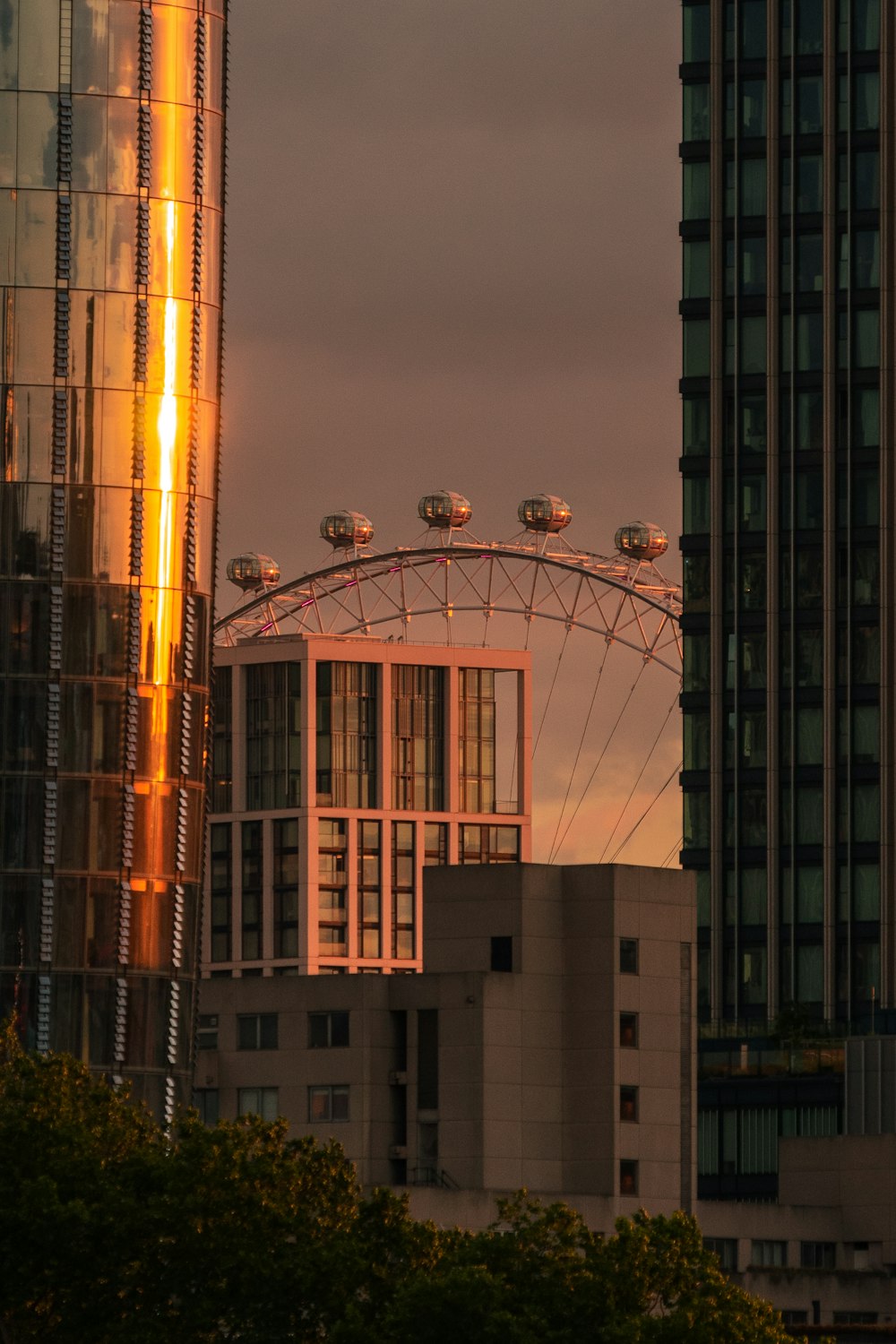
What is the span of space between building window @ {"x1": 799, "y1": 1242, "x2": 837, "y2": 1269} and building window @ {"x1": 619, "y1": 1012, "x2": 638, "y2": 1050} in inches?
1090

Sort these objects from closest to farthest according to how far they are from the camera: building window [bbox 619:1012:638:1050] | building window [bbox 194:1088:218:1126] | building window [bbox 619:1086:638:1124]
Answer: building window [bbox 619:1086:638:1124] < building window [bbox 619:1012:638:1050] < building window [bbox 194:1088:218:1126]

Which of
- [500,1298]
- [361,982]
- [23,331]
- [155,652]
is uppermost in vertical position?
[23,331]

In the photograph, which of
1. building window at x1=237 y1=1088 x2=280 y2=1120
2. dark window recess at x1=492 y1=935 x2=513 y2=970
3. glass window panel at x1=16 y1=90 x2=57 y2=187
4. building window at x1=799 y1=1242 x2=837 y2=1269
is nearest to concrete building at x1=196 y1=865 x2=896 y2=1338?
dark window recess at x1=492 y1=935 x2=513 y2=970

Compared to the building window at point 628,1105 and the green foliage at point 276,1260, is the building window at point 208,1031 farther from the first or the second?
the green foliage at point 276,1260

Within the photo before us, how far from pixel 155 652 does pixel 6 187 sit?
20.3m

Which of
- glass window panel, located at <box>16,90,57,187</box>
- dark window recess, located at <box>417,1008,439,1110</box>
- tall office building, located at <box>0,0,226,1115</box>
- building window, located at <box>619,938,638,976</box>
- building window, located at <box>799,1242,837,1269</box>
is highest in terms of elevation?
glass window panel, located at <box>16,90,57,187</box>

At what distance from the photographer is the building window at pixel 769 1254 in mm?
191750

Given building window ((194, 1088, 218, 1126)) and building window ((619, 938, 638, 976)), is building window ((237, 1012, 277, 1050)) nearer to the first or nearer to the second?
building window ((194, 1088, 218, 1126))

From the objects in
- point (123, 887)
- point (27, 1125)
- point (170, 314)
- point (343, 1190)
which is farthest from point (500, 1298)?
point (170, 314)

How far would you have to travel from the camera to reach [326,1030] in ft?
577

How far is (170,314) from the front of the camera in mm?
153250

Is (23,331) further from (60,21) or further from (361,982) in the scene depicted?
(361,982)

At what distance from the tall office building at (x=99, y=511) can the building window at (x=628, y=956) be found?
26676 mm

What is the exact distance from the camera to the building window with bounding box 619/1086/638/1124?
172125 mm
